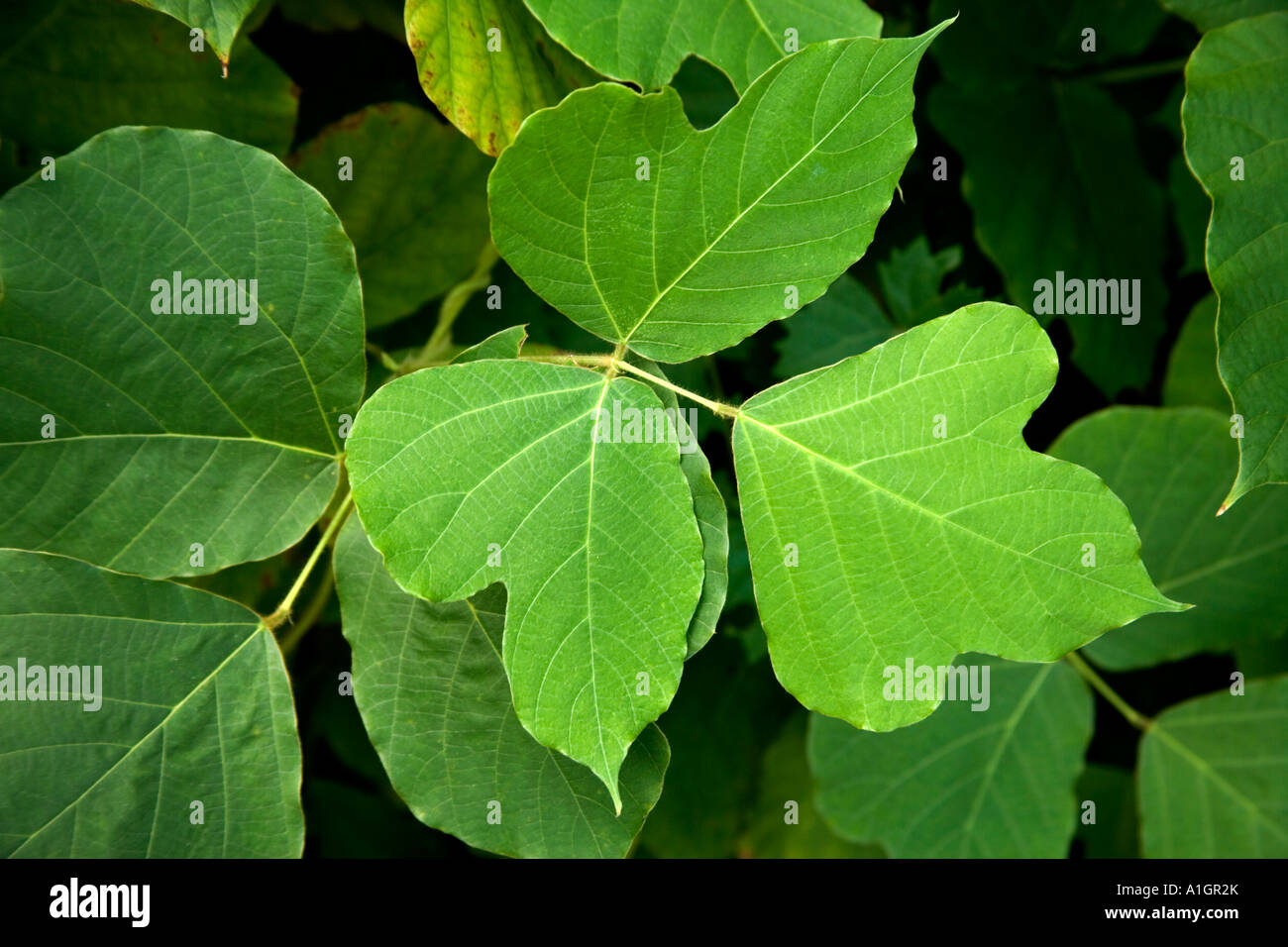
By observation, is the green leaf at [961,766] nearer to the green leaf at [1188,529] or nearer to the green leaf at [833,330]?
the green leaf at [1188,529]

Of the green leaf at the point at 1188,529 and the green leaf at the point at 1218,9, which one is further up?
the green leaf at the point at 1218,9

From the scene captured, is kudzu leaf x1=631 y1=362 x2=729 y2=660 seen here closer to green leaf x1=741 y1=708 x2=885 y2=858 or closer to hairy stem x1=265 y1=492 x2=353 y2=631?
hairy stem x1=265 y1=492 x2=353 y2=631

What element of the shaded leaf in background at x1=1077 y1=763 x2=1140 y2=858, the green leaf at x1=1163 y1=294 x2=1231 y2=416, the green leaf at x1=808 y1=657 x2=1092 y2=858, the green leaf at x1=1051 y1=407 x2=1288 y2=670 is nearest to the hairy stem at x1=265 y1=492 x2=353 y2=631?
the green leaf at x1=808 y1=657 x2=1092 y2=858

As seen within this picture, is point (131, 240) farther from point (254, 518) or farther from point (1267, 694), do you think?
point (1267, 694)

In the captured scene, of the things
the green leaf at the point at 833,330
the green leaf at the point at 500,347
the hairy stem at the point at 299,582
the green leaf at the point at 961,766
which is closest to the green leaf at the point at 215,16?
the green leaf at the point at 500,347

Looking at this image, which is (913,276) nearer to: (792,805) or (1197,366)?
(1197,366)

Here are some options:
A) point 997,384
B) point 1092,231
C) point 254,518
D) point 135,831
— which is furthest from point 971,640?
point 1092,231
